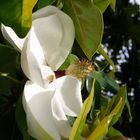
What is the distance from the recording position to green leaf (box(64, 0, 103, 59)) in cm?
76

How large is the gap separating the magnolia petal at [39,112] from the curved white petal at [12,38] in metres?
0.05

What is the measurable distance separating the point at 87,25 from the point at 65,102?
134mm

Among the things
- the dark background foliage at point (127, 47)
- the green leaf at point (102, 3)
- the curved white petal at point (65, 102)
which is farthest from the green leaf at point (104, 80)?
the dark background foliage at point (127, 47)

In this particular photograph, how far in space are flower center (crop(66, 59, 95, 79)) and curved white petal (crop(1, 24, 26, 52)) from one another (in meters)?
0.11

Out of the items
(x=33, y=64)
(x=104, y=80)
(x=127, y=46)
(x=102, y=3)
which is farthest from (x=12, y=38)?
(x=127, y=46)

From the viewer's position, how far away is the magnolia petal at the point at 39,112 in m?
0.65

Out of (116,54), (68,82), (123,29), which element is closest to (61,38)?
(68,82)

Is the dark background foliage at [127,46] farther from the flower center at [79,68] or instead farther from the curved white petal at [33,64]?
the curved white petal at [33,64]

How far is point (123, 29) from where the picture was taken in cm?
200

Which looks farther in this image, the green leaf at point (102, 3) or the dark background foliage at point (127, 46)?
the dark background foliage at point (127, 46)

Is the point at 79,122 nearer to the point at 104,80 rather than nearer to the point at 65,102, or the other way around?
the point at 65,102

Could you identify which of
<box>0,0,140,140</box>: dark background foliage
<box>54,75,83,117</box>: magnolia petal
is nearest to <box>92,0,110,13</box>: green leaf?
<box>54,75,83,117</box>: magnolia petal

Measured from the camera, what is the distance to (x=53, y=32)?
2.35 feet

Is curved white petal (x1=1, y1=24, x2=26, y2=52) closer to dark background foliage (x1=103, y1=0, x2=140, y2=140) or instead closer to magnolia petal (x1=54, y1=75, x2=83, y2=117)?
magnolia petal (x1=54, y1=75, x2=83, y2=117)
